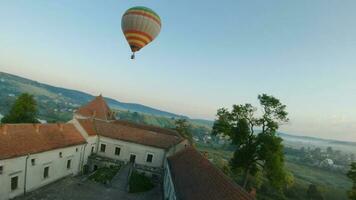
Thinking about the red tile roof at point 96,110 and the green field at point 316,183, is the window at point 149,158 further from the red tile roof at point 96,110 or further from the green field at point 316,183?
the green field at point 316,183

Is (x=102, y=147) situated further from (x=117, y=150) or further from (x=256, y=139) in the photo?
(x=256, y=139)

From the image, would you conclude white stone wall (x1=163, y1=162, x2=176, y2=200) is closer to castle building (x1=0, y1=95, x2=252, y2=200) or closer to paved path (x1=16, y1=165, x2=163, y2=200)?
castle building (x1=0, y1=95, x2=252, y2=200)

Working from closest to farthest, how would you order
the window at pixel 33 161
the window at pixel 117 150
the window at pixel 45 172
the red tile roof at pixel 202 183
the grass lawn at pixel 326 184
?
1. the red tile roof at pixel 202 183
2. the window at pixel 33 161
3. the window at pixel 45 172
4. the window at pixel 117 150
5. the grass lawn at pixel 326 184

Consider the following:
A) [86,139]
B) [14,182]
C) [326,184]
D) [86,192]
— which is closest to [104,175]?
[86,192]

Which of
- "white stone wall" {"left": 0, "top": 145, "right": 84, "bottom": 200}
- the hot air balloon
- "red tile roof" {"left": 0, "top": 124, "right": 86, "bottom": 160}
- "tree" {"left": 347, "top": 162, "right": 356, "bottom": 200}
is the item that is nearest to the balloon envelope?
the hot air balloon

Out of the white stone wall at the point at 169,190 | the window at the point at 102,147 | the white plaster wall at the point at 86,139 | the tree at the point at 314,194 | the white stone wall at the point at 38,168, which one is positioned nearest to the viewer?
the white stone wall at the point at 169,190

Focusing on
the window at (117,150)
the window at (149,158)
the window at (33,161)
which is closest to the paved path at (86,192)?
the window at (33,161)
